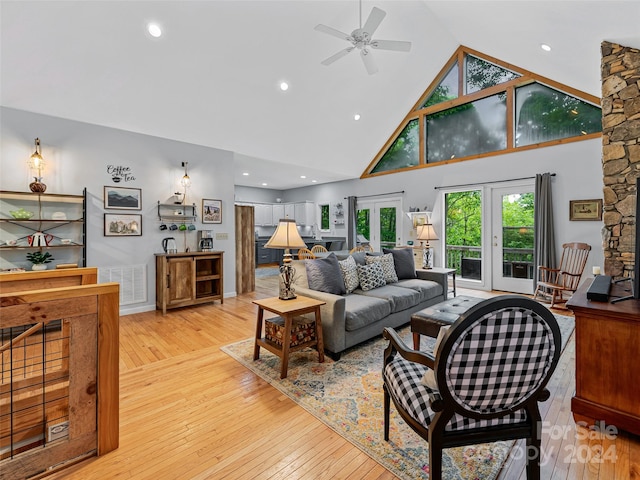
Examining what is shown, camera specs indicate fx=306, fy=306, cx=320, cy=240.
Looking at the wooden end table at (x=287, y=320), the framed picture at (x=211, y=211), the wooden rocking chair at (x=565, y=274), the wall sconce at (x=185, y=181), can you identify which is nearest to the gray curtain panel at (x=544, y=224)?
the wooden rocking chair at (x=565, y=274)

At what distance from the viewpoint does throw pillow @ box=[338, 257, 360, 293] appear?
3671mm

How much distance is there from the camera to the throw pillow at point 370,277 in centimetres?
379

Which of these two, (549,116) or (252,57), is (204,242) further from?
(549,116)

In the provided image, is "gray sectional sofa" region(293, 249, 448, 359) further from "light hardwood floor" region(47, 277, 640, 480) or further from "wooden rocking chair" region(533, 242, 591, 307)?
"wooden rocking chair" region(533, 242, 591, 307)

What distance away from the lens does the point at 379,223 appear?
8.13 m

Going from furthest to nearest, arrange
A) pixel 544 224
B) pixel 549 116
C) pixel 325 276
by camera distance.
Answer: pixel 549 116
pixel 544 224
pixel 325 276

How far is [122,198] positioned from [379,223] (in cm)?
576

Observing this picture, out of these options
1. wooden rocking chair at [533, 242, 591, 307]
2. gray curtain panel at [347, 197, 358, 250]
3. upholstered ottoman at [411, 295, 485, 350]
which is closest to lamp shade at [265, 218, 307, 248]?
upholstered ottoman at [411, 295, 485, 350]

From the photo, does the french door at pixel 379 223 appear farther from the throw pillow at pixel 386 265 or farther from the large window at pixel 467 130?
the throw pillow at pixel 386 265

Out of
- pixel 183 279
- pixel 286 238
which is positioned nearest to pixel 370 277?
pixel 286 238

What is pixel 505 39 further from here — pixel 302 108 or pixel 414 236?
pixel 414 236

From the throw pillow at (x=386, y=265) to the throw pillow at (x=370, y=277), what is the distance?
0.22 meters

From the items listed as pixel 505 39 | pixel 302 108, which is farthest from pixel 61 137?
pixel 505 39

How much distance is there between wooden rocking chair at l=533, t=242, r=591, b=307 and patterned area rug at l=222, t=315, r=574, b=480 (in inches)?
60.5
